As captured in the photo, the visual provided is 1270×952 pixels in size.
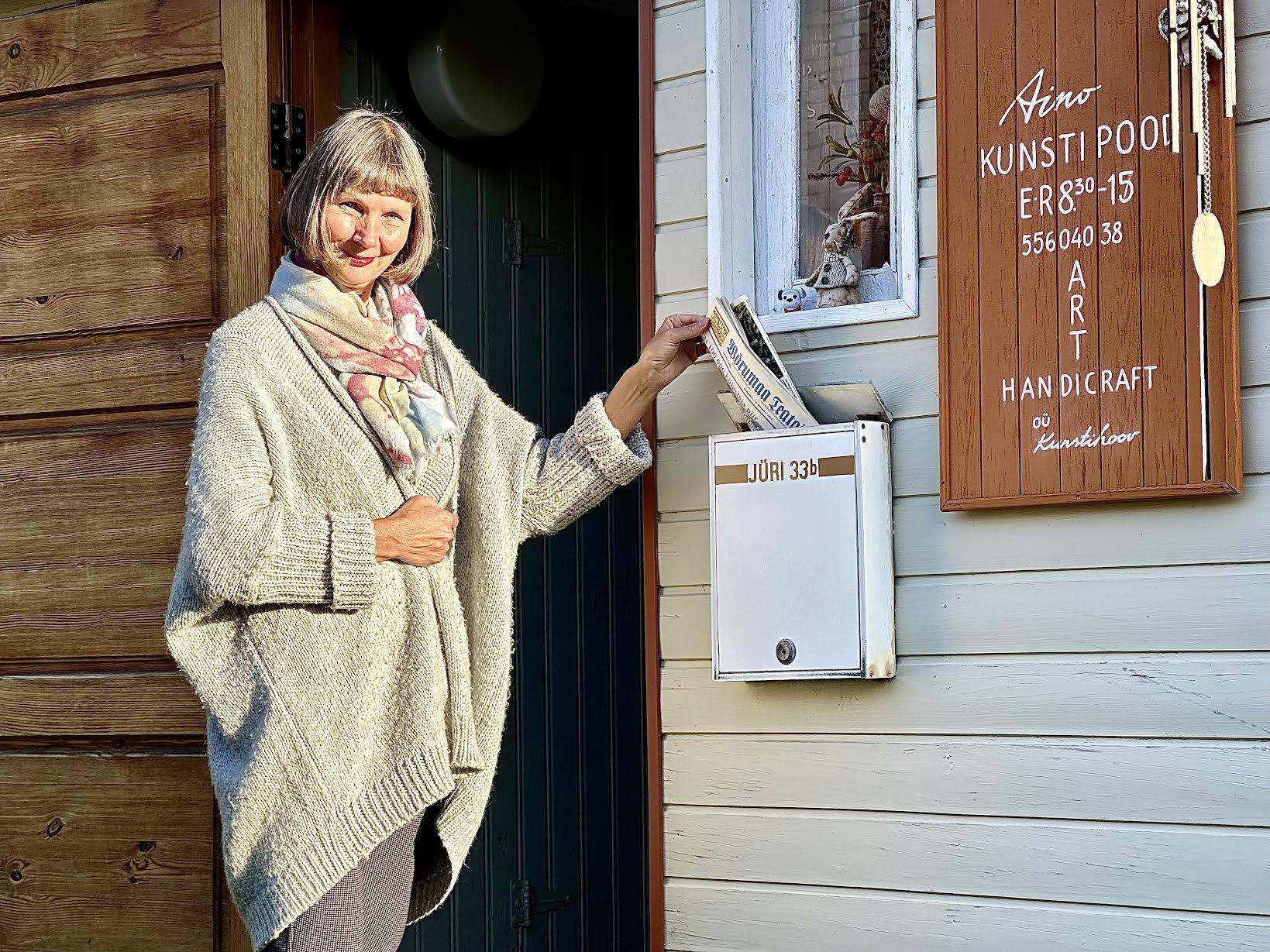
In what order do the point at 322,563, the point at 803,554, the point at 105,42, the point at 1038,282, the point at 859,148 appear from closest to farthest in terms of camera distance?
the point at 322,563
the point at 1038,282
the point at 803,554
the point at 859,148
the point at 105,42

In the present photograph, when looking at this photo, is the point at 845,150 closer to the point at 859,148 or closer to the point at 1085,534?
the point at 859,148

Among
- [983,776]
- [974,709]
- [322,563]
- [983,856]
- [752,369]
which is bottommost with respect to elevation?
[983,856]

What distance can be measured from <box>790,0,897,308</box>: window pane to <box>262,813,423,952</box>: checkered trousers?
3.81ft

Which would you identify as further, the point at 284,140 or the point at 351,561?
the point at 284,140

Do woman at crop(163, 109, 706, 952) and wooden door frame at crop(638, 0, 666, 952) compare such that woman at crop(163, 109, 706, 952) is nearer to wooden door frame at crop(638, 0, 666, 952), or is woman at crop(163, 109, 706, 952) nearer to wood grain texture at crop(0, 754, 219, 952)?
wooden door frame at crop(638, 0, 666, 952)

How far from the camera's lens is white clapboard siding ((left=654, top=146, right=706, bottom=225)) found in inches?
114

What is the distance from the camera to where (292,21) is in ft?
10.8

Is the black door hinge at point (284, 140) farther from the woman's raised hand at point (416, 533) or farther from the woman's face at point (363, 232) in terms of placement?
the woman's raised hand at point (416, 533)

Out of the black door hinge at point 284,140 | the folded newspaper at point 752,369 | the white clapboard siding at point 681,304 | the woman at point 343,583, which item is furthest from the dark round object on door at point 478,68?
the folded newspaper at point 752,369

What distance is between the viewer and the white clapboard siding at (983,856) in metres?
2.36

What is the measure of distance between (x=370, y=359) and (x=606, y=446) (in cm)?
44

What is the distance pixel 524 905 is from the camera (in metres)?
3.80

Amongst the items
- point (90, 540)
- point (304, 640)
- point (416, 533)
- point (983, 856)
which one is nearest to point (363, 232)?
point (416, 533)

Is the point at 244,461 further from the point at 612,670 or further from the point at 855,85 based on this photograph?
the point at 612,670
